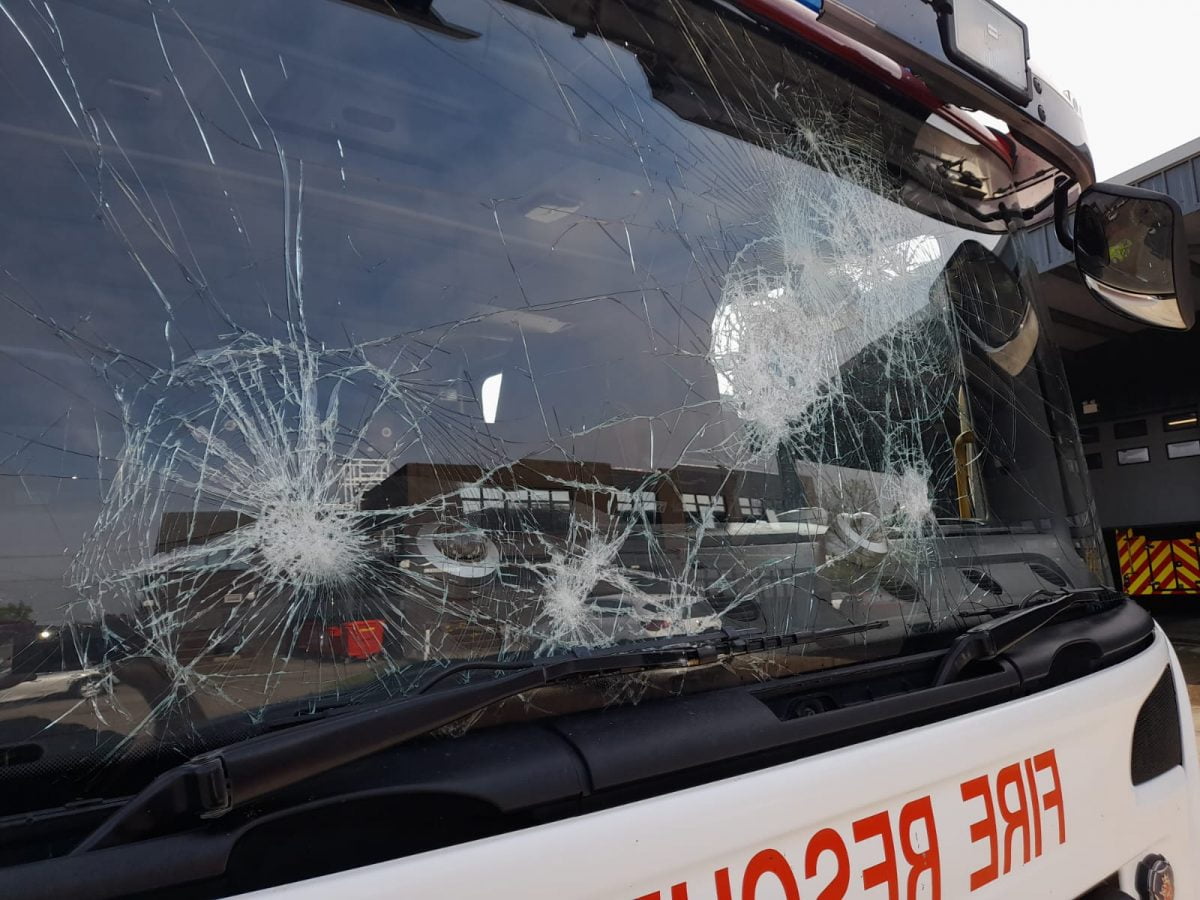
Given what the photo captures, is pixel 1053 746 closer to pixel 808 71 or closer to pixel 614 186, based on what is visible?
pixel 614 186

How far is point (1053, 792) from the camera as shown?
1252 mm

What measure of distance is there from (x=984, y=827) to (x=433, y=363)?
0.96 m

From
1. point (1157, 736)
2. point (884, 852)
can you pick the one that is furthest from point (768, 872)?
point (1157, 736)

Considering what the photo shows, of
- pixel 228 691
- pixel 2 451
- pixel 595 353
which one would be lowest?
pixel 228 691

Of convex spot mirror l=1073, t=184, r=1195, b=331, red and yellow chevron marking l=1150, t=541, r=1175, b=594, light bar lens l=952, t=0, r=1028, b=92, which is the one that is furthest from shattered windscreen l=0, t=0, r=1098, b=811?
red and yellow chevron marking l=1150, t=541, r=1175, b=594

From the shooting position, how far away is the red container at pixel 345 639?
36.4 inches

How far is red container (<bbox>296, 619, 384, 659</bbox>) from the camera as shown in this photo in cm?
93

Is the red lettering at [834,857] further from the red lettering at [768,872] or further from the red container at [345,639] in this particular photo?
the red container at [345,639]

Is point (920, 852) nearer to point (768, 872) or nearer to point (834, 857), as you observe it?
point (834, 857)

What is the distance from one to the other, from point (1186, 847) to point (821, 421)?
3.32ft

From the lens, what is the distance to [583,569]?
1121mm

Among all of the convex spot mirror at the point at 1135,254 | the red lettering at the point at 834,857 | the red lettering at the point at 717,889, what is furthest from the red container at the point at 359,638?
the convex spot mirror at the point at 1135,254

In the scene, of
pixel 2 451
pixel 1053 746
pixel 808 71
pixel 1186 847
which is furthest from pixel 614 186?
pixel 1186 847

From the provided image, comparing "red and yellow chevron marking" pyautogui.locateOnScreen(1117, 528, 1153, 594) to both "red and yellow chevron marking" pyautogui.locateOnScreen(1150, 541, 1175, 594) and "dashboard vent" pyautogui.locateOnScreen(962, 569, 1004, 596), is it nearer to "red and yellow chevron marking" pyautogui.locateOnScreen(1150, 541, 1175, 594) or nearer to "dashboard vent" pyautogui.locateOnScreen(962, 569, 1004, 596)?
"red and yellow chevron marking" pyautogui.locateOnScreen(1150, 541, 1175, 594)
